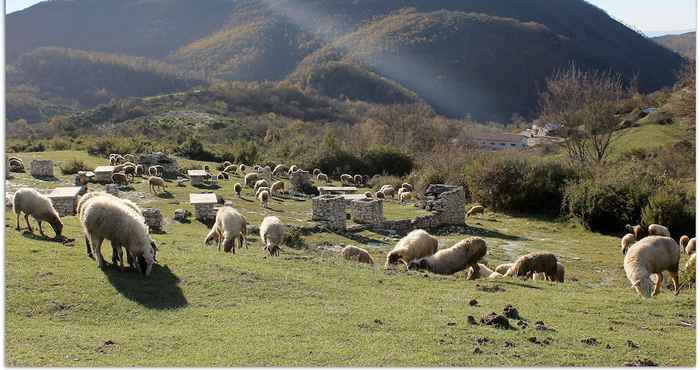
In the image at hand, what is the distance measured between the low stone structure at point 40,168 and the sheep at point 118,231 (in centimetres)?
2141

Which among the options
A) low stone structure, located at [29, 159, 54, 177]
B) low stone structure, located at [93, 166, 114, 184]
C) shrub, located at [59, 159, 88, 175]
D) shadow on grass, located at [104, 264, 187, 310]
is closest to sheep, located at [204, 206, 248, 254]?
shadow on grass, located at [104, 264, 187, 310]

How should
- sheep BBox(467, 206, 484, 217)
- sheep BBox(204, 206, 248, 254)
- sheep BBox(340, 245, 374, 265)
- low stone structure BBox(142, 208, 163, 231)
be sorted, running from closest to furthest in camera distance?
sheep BBox(204, 206, 248, 254) → sheep BBox(340, 245, 374, 265) → low stone structure BBox(142, 208, 163, 231) → sheep BBox(467, 206, 484, 217)

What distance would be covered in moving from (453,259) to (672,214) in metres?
16.2

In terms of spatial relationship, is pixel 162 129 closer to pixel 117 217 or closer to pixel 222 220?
pixel 222 220

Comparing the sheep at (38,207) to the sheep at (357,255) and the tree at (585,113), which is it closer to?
the sheep at (357,255)

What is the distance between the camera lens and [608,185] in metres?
29.6

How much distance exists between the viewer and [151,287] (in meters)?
10.2

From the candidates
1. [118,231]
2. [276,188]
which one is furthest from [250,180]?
[118,231]

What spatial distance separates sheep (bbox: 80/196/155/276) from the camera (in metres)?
10.9

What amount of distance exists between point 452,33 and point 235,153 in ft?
413

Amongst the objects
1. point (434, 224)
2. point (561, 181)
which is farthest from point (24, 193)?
point (561, 181)

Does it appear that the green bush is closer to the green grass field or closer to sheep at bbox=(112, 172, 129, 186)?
the green grass field

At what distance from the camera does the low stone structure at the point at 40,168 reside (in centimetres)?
3017

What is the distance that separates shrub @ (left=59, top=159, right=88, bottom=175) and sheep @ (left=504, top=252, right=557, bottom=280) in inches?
989
